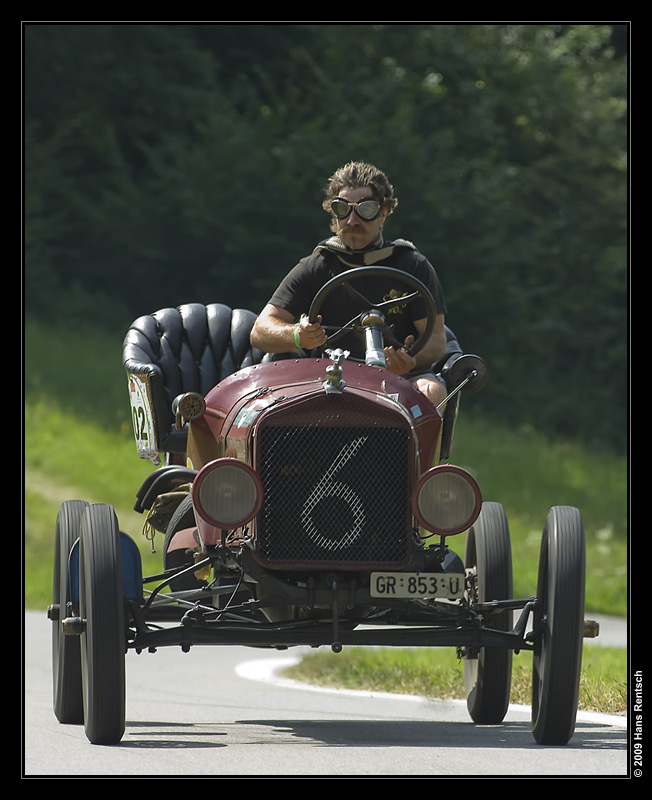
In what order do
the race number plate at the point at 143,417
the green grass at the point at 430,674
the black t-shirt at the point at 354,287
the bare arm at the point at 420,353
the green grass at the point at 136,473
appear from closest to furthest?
the bare arm at the point at 420,353, the black t-shirt at the point at 354,287, the race number plate at the point at 143,417, the green grass at the point at 430,674, the green grass at the point at 136,473

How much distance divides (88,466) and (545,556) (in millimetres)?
13273

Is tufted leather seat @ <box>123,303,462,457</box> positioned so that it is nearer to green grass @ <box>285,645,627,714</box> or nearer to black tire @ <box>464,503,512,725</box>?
black tire @ <box>464,503,512,725</box>

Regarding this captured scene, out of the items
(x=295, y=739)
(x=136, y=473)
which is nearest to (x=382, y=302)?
(x=295, y=739)

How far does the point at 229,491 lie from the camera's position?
539 centimetres

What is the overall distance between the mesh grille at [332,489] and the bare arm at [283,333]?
71 centimetres

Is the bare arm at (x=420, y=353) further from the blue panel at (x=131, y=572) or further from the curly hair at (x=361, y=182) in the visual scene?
the blue panel at (x=131, y=572)

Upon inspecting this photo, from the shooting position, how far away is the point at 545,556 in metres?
5.91

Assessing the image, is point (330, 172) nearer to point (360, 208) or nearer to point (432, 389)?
point (360, 208)

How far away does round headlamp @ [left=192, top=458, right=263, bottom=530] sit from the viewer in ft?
17.6

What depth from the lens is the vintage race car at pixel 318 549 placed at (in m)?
5.46

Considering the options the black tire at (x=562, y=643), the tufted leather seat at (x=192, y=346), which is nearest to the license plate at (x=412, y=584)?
the black tire at (x=562, y=643)
